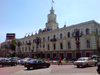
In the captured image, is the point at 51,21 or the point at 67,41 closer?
the point at 67,41

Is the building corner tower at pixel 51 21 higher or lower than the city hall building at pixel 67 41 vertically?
higher

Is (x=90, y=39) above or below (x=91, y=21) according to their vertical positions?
below

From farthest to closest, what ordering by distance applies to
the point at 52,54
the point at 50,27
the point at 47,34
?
the point at 50,27
the point at 47,34
the point at 52,54

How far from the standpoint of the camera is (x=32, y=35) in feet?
166

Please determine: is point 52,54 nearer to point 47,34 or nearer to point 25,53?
point 47,34

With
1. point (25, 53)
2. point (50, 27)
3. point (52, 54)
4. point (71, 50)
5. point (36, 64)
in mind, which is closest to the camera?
point (36, 64)

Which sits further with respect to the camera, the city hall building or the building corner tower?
the building corner tower

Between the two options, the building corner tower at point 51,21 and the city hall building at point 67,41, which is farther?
the building corner tower at point 51,21

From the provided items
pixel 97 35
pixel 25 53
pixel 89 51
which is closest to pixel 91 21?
pixel 97 35

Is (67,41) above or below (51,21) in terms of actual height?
Answer: below

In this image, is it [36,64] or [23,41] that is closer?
[36,64]

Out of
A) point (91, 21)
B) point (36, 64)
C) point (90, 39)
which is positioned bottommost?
point (36, 64)

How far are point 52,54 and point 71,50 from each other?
889cm

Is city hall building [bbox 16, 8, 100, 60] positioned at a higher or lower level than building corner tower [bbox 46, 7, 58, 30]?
lower
